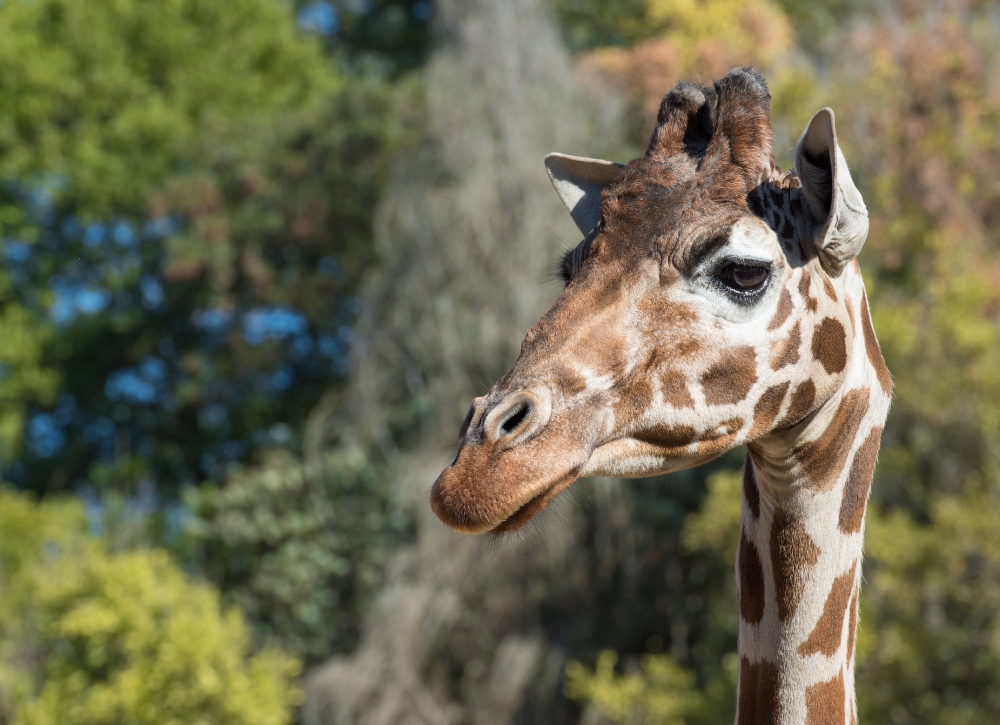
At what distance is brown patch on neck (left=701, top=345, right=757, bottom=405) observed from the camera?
2.27 m

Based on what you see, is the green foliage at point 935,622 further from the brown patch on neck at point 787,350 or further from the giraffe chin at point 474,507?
the giraffe chin at point 474,507

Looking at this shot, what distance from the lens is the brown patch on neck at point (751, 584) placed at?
2.51m

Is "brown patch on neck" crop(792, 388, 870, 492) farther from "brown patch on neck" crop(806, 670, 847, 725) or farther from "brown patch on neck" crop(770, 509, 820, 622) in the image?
"brown patch on neck" crop(806, 670, 847, 725)

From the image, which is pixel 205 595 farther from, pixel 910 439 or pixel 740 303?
pixel 740 303

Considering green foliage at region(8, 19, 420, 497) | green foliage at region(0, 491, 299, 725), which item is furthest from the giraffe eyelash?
green foliage at region(8, 19, 420, 497)

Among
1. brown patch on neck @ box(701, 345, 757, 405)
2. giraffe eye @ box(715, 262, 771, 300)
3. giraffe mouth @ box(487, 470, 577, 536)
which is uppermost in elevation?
giraffe eye @ box(715, 262, 771, 300)

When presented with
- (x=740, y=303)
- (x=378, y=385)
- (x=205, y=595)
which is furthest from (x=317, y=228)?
(x=740, y=303)

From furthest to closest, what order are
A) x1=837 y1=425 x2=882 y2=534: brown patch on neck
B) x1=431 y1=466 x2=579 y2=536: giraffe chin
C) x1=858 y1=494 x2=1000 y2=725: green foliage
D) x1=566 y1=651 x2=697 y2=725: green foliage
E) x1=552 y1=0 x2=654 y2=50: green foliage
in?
x1=552 y1=0 x2=654 y2=50: green foliage, x1=566 y1=651 x2=697 y2=725: green foliage, x1=858 y1=494 x2=1000 y2=725: green foliage, x1=837 y1=425 x2=882 y2=534: brown patch on neck, x1=431 y1=466 x2=579 y2=536: giraffe chin

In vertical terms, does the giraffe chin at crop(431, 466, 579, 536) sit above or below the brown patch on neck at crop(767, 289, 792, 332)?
below

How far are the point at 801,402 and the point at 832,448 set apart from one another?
18 centimetres

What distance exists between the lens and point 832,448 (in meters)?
2.47

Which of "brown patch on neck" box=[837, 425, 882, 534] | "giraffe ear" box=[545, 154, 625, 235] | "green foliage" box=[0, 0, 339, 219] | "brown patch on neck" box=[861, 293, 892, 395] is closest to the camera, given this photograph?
"brown patch on neck" box=[837, 425, 882, 534]

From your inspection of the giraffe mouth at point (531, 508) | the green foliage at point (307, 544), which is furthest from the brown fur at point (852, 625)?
the green foliage at point (307, 544)

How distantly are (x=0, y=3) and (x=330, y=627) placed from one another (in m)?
11.3
